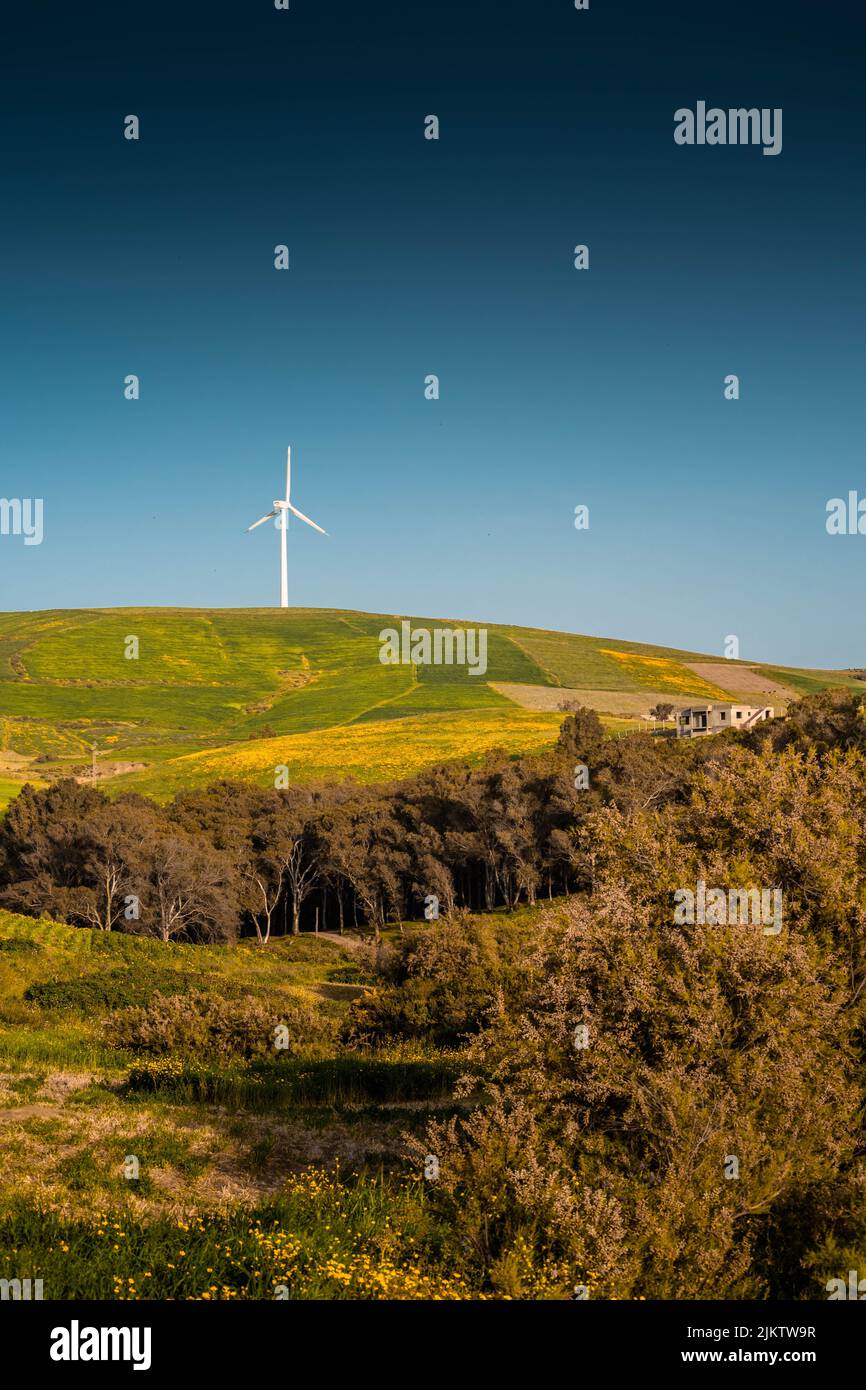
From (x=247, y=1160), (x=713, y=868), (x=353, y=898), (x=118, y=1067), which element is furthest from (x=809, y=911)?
(x=353, y=898)

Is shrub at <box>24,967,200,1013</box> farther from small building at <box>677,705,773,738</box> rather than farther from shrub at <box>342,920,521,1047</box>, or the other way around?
small building at <box>677,705,773,738</box>

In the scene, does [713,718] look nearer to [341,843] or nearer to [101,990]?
[341,843]

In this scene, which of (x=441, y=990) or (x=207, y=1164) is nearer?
(x=207, y=1164)

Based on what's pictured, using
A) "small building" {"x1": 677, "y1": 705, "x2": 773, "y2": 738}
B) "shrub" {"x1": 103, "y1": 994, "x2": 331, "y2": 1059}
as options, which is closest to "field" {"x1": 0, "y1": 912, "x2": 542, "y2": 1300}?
"shrub" {"x1": 103, "y1": 994, "x2": 331, "y2": 1059}

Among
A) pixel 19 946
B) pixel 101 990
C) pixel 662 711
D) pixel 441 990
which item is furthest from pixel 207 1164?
pixel 662 711

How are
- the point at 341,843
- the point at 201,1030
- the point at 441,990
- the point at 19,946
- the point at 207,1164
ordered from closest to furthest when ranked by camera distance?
the point at 207,1164 → the point at 201,1030 → the point at 441,990 → the point at 19,946 → the point at 341,843
